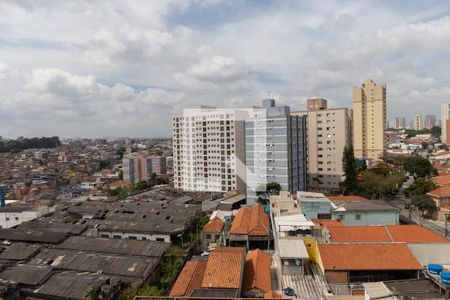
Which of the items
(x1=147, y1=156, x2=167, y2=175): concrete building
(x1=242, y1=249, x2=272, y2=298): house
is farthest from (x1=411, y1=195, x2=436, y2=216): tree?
(x1=147, y1=156, x2=167, y2=175): concrete building

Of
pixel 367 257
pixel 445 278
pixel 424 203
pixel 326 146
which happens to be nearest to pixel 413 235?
pixel 367 257

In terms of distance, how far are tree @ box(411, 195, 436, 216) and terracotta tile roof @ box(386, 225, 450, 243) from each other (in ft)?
41.6

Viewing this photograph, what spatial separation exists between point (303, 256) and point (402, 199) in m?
28.2

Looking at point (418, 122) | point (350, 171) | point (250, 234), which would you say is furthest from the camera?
point (418, 122)

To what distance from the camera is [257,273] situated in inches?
636

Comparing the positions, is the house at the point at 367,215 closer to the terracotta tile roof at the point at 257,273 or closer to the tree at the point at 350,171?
the terracotta tile roof at the point at 257,273

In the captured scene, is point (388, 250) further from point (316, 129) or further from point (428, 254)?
point (316, 129)

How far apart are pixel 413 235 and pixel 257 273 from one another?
28.2ft

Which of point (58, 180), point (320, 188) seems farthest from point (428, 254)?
point (58, 180)

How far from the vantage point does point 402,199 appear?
125 ft

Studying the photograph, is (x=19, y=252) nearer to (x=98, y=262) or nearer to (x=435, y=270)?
(x=98, y=262)

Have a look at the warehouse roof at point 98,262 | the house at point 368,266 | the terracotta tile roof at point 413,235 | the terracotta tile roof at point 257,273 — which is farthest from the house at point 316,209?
the warehouse roof at point 98,262

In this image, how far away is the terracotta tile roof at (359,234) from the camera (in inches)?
695

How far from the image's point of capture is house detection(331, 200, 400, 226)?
77.3ft
